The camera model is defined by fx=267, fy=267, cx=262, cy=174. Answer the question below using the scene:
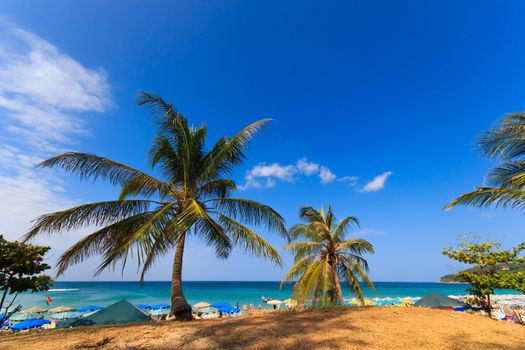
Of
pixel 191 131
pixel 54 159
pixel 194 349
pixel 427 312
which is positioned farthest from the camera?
pixel 191 131

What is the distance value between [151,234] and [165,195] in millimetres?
2674

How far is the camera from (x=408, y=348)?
5215 mm

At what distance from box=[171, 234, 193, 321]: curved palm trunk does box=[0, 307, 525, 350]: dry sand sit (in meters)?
1.63

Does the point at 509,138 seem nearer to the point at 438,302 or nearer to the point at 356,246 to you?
the point at 356,246

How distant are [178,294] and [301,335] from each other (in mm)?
4235

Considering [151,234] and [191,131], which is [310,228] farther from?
[151,234]

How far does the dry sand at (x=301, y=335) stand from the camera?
5.02 meters

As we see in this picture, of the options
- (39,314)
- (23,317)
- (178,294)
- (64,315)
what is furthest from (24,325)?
(178,294)

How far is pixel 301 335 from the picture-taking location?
574 cm

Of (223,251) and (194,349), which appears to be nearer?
(194,349)

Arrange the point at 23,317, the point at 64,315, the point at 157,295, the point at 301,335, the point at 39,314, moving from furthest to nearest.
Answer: the point at 157,295, the point at 39,314, the point at 64,315, the point at 23,317, the point at 301,335

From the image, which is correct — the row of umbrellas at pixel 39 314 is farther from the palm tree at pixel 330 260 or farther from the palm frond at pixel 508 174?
the palm frond at pixel 508 174

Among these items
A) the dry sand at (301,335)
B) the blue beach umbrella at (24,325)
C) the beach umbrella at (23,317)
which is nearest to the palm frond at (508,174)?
the dry sand at (301,335)

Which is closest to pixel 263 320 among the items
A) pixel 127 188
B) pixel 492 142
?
pixel 127 188
